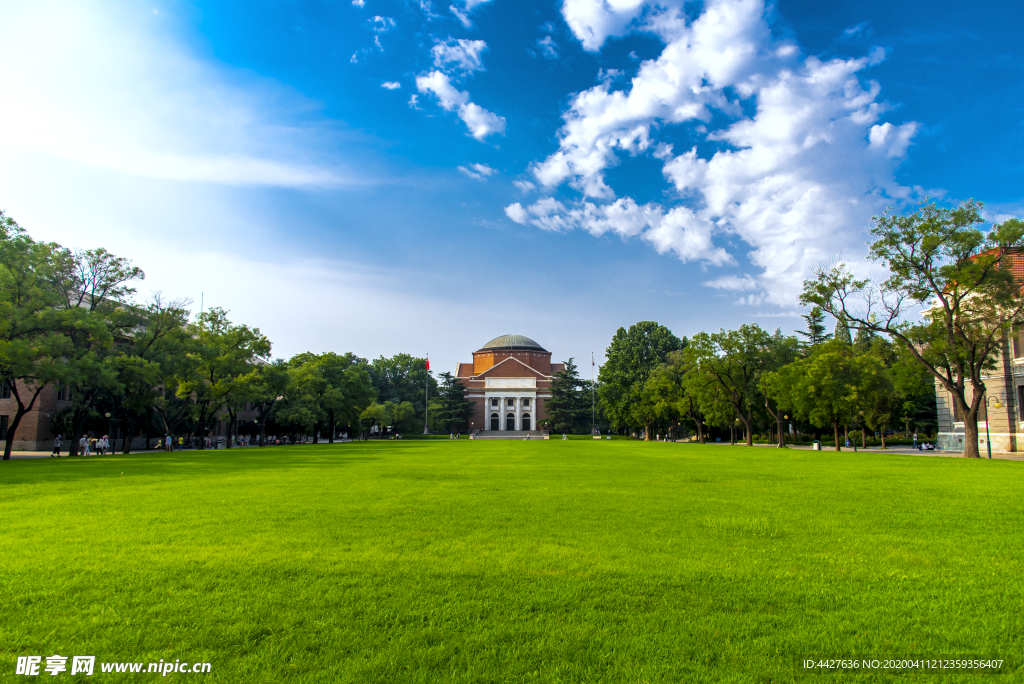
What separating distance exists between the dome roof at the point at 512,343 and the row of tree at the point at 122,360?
161 ft

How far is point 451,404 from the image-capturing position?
90.2 m

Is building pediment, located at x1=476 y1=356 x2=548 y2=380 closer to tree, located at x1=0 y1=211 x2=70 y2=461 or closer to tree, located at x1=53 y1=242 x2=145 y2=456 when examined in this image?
tree, located at x1=53 y1=242 x2=145 y2=456

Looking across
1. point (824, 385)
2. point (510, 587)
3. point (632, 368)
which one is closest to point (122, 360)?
point (510, 587)

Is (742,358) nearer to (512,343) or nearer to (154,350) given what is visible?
(154,350)

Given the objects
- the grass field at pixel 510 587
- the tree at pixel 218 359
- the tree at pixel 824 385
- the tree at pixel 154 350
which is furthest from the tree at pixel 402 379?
the grass field at pixel 510 587

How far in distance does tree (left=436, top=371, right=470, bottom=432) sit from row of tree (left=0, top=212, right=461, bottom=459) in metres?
31.6

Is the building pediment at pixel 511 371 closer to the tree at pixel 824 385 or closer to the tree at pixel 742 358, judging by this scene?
the tree at pixel 742 358

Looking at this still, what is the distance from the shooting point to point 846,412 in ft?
124

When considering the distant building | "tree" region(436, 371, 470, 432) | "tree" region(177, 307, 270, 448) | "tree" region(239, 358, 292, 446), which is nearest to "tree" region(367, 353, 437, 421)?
"tree" region(436, 371, 470, 432)

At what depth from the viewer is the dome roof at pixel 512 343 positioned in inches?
4124

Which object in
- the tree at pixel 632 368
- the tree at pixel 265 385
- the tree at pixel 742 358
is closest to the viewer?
the tree at pixel 265 385

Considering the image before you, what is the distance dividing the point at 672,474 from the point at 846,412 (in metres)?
26.7

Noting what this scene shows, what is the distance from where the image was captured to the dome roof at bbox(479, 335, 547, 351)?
344ft

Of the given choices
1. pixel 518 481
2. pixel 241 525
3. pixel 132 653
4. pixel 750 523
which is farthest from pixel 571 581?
pixel 518 481
